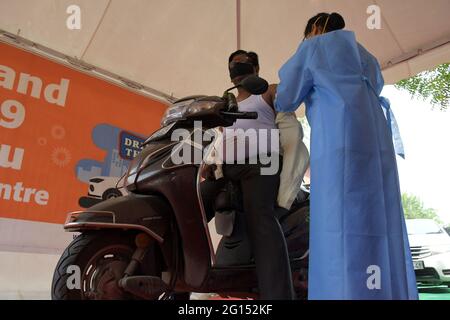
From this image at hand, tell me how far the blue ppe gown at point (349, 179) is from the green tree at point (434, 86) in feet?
19.0

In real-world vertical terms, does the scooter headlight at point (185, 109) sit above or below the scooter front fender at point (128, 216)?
above

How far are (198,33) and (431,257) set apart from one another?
3.00m

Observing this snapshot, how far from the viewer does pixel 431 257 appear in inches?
139

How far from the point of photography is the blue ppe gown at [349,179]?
1.10m

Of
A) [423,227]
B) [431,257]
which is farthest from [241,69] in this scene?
[423,227]

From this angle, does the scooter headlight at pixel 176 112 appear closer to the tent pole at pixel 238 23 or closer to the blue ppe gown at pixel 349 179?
the blue ppe gown at pixel 349 179

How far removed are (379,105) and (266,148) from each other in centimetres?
44

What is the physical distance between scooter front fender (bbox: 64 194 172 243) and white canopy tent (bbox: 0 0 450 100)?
2257 millimetres

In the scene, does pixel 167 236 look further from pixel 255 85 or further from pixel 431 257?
pixel 431 257

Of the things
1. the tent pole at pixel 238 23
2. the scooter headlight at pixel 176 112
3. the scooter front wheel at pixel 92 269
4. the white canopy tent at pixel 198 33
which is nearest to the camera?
the scooter front wheel at pixel 92 269

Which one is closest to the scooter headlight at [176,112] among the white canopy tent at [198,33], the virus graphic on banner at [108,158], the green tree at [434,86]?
the virus graphic on banner at [108,158]

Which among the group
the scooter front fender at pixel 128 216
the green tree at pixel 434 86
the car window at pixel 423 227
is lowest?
the scooter front fender at pixel 128 216

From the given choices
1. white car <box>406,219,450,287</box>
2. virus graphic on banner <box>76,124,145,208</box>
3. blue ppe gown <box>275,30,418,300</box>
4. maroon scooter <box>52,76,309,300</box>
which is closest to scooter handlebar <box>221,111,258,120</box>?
maroon scooter <box>52,76,309,300</box>
